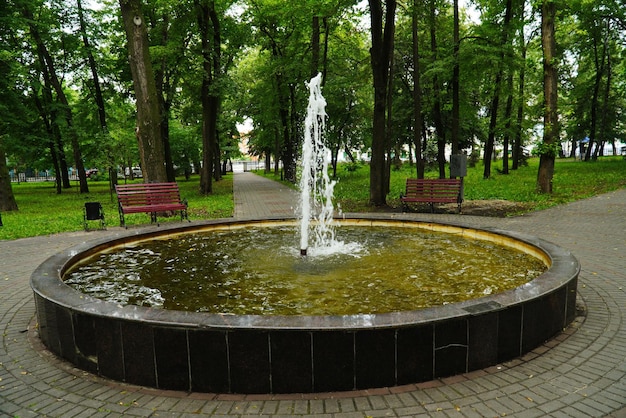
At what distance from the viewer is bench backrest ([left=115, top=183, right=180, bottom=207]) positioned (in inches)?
427

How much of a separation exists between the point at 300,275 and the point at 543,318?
2838 millimetres

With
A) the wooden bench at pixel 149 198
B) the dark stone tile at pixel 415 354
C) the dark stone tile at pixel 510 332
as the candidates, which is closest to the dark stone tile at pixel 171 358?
the dark stone tile at pixel 415 354

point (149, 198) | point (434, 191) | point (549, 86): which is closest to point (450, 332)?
point (434, 191)

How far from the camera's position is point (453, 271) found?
5.52m

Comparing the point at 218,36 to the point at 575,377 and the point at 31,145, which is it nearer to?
the point at 31,145

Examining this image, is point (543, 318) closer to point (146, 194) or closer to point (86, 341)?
point (86, 341)

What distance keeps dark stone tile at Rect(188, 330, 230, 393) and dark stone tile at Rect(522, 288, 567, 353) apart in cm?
256

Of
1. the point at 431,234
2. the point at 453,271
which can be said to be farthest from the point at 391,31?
the point at 453,271

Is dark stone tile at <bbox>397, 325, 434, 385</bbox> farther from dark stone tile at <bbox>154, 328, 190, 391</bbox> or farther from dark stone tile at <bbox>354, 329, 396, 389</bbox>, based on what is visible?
dark stone tile at <bbox>154, 328, 190, 391</bbox>

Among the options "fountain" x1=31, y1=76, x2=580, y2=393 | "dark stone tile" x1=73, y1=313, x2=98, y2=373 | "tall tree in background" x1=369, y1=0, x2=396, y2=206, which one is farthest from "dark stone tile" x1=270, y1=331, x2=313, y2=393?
"tall tree in background" x1=369, y1=0, x2=396, y2=206

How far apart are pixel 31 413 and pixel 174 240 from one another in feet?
16.5

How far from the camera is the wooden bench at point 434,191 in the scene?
39.0 ft

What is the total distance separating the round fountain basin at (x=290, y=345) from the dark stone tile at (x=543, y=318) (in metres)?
0.02

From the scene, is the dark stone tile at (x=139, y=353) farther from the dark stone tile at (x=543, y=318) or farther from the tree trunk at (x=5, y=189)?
the tree trunk at (x=5, y=189)
